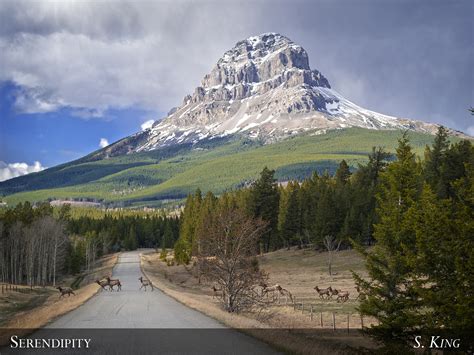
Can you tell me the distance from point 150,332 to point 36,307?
38984mm

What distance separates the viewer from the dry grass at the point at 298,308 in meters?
20.4

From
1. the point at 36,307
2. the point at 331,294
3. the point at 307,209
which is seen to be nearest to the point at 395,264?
the point at 331,294

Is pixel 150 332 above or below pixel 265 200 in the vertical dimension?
below

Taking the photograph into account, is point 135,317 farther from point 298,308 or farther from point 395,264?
point 298,308

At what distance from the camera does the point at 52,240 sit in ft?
285

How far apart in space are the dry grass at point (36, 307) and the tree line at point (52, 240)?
11967mm

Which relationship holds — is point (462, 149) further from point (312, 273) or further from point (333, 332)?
point (333, 332)

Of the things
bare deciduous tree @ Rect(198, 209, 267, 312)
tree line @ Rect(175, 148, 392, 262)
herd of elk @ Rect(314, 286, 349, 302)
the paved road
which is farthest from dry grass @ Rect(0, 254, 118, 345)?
tree line @ Rect(175, 148, 392, 262)

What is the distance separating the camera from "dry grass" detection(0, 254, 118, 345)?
2380cm

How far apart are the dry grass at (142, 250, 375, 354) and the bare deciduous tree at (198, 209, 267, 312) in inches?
56.7

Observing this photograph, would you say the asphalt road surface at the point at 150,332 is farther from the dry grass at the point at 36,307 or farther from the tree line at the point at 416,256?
the tree line at the point at 416,256

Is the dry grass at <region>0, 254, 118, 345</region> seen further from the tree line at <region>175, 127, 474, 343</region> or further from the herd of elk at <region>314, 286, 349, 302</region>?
the herd of elk at <region>314, 286, 349, 302</region>

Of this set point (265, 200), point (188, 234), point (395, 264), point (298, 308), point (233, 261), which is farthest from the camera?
point (188, 234)

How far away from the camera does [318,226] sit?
80.2 m
